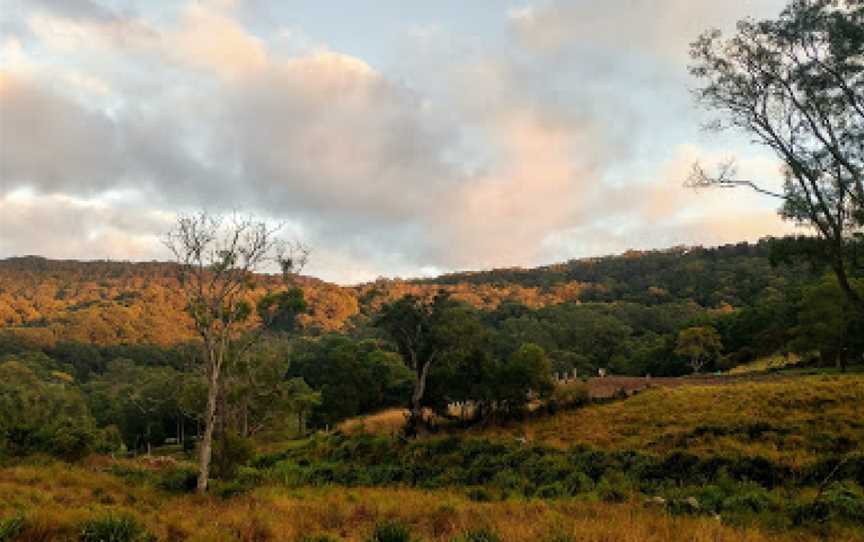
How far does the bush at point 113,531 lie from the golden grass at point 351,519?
0.28 m

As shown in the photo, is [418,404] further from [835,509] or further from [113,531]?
[113,531]

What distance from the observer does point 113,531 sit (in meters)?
9.08

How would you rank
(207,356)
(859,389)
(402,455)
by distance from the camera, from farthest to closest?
(402,455)
(859,389)
(207,356)

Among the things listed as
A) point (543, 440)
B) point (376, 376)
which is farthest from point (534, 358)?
point (376, 376)

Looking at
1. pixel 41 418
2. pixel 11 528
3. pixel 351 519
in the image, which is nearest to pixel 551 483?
pixel 351 519

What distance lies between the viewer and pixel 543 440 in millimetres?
30797

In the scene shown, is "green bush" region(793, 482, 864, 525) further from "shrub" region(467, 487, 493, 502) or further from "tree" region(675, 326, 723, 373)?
"tree" region(675, 326, 723, 373)

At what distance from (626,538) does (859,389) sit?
84.9 feet

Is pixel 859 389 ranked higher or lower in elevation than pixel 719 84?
lower

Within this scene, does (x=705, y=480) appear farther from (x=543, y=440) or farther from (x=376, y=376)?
(x=376, y=376)

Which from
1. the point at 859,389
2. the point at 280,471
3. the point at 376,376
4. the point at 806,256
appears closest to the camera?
the point at 806,256

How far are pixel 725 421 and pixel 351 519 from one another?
20309 millimetres

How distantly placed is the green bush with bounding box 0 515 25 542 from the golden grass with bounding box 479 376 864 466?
21.8 meters

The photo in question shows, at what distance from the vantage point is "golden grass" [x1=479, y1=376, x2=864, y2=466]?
22.7 meters
